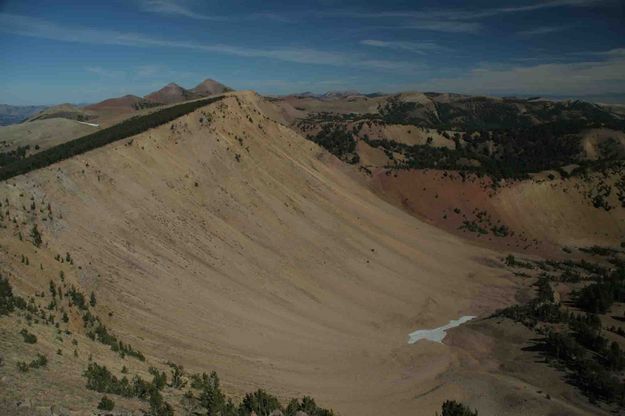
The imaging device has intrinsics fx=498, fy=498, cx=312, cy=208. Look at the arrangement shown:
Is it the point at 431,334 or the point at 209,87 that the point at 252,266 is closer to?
the point at 431,334

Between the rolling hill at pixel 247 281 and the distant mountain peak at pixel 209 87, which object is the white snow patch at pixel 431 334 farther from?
the distant mountain peak at pixel 209 87

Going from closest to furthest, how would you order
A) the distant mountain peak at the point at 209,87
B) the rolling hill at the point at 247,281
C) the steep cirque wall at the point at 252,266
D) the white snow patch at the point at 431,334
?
the rolling hill at the point at 247,281, the steep cirque wall at the point at 252,266, the white snow patch at the point at 431,334, the distant mountain peak at the point at 209,87

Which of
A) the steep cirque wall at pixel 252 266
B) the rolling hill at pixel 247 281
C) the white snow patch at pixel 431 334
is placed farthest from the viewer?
the white snow patch at pixel 431 334

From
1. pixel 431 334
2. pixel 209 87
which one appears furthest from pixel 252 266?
pixel 209 87

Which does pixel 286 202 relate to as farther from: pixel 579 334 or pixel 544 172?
pixel 544 172

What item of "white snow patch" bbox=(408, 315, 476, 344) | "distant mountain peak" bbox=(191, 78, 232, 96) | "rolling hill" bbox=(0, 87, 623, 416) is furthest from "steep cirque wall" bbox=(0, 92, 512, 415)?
"distant mountain peak" bbox=(191, 78, 232, 96)

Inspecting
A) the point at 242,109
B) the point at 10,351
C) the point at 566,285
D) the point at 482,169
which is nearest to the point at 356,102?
the point at 482,169

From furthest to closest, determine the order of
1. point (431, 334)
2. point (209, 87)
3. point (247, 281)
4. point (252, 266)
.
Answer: point (209, 87), point (252, 266), point (431, 334), point (247, 281)

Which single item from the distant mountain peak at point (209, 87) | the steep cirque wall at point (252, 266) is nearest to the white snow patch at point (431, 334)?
the steep cirque wall at point (252, 266)
